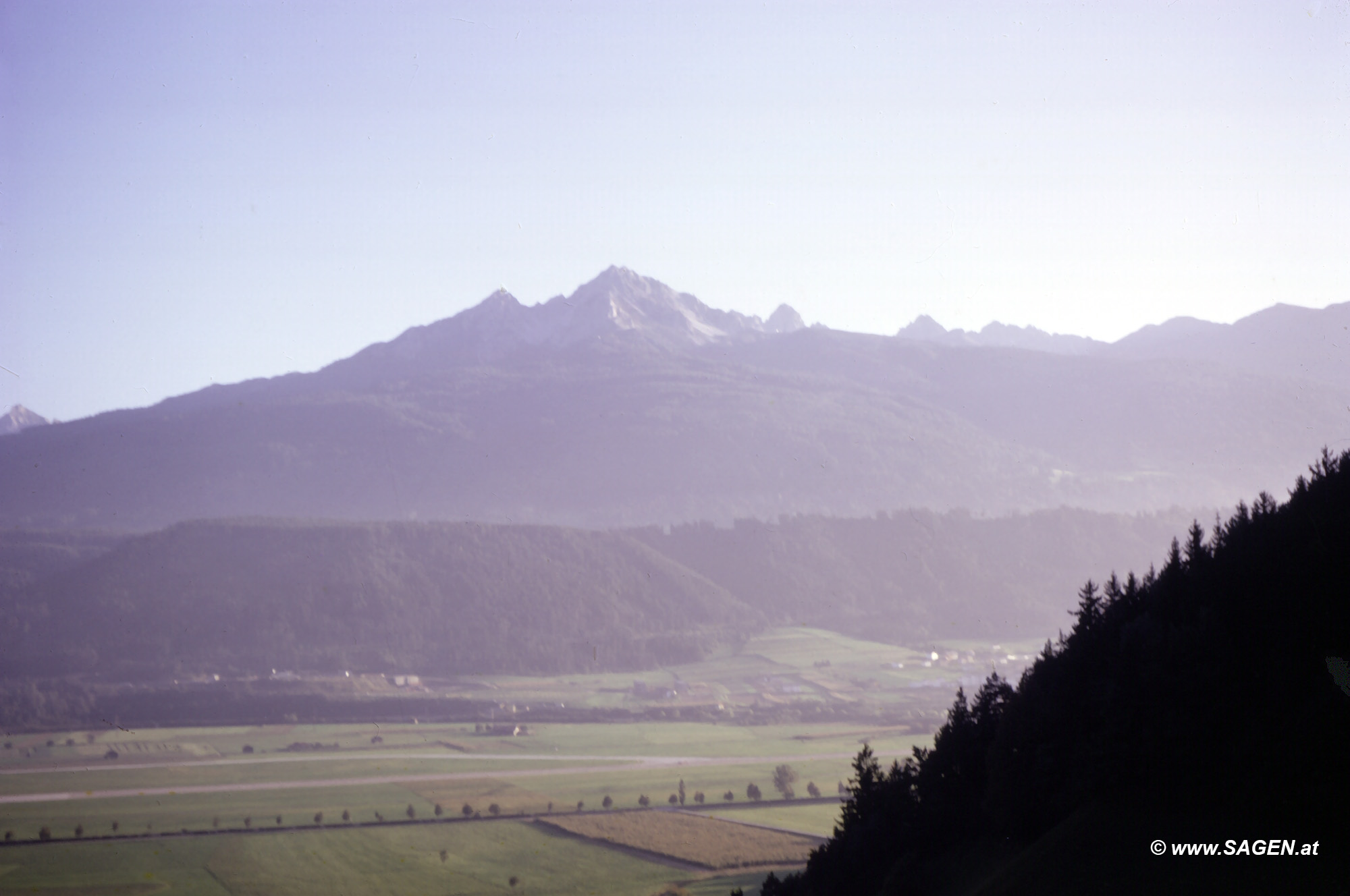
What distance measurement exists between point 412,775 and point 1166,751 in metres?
64.4

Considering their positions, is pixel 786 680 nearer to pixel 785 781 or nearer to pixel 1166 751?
pixel 785 781

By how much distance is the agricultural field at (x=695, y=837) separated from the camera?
49906 mm

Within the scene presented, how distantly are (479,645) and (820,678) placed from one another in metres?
47.3

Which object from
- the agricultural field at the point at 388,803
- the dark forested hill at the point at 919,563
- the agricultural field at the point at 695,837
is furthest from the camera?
the dark forested hill at the point at 919,563

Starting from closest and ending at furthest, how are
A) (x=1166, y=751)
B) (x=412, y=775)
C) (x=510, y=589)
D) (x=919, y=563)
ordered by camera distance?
(x=1166, y=751), (x=412, y=775), (x=510, y=589), (x=919, y=563)

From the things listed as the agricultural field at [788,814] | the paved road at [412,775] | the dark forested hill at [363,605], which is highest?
the dark forested hill at [363,605]

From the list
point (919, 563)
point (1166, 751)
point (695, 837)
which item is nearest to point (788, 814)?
point (695, 837)

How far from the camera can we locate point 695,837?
54.5 m

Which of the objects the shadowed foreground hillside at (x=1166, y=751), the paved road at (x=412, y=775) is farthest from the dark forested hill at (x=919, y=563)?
the shadowed foreground hillside at (x=1166, y=751)

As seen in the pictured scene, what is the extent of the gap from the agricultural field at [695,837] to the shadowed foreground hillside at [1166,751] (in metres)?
22.6

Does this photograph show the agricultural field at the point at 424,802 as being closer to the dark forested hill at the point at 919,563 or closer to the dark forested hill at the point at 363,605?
the dark forested hill at the point at 363,605

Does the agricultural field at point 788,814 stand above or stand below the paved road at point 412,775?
above

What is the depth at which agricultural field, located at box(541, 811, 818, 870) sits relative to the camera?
49.9 m

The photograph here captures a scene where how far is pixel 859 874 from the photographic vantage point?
26.2 meters
